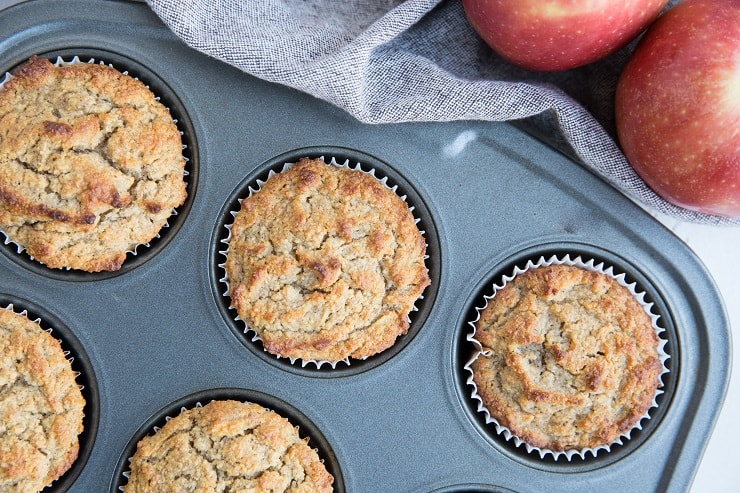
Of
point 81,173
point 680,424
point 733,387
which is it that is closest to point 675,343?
point 680,424

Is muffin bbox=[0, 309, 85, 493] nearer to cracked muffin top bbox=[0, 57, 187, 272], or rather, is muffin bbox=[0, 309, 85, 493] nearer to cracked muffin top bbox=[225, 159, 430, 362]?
cracked muffin top bbox=[0, 57, 187, 272]

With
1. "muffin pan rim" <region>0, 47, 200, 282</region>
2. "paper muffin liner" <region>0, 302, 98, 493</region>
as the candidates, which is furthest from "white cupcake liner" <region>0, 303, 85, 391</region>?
"muffin pan rim" <region>0, 47, 200, 282</region>

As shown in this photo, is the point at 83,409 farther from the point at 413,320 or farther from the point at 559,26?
the point at 559,26

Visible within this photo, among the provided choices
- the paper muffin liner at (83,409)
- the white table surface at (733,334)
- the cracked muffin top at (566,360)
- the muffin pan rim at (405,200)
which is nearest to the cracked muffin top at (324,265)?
the muffin pan rim at (405,200)

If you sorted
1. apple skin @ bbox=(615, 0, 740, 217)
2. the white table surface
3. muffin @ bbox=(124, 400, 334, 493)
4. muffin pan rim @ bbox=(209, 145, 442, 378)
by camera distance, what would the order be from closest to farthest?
apple skin @ bbox=(615, 0, 740, 217) < muffin @ bbox=(124, 400, 334, 493) < muffin pan rim @ bbox=(209, 145, 442, 378) < the white table surface

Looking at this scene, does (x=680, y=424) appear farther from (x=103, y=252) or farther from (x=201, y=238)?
(x=103, y=252)

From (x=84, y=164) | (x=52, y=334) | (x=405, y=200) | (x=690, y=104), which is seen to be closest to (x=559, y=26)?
(x=690, y=104)
